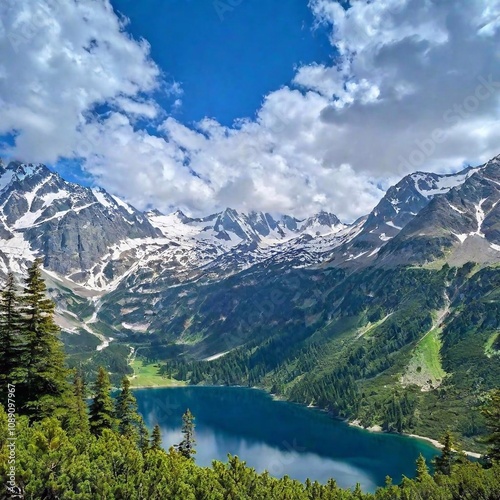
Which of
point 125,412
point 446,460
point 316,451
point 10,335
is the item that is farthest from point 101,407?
point 316,451

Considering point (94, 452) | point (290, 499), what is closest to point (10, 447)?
point (94, 452)

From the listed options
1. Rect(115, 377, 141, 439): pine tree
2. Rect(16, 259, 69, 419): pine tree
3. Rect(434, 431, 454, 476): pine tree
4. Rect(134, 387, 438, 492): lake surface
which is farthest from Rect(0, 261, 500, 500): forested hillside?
Rect(134, 387, 438, 492): lake surface

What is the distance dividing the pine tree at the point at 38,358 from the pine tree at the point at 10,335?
21.6 inches

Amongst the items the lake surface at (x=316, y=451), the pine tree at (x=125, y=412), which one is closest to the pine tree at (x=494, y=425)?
the pine tree at (x=125, y=412)

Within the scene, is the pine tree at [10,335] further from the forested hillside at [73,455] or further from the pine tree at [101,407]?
the pine tree at [101,407]

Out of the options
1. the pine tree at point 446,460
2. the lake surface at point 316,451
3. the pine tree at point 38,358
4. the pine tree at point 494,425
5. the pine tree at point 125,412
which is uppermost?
the pine tree at point 38,358

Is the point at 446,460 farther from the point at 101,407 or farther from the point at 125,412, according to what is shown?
the point at 101,407

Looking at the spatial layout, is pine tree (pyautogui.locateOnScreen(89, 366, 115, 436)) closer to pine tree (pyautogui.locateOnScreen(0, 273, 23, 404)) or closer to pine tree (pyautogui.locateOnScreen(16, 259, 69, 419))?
pine tree (pyautogui.locateOnScreen(16, 259, 69, 419))

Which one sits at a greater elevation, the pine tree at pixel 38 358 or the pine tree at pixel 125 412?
the pine tree at pixel 38 358

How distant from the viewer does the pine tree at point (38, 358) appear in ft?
113

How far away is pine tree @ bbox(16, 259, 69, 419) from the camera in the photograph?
34.5 meters

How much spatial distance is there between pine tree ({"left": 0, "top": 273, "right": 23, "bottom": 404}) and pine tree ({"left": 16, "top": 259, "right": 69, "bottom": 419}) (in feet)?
1.80

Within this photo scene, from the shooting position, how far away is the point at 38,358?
35094 mm

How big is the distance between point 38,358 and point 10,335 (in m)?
2.88
